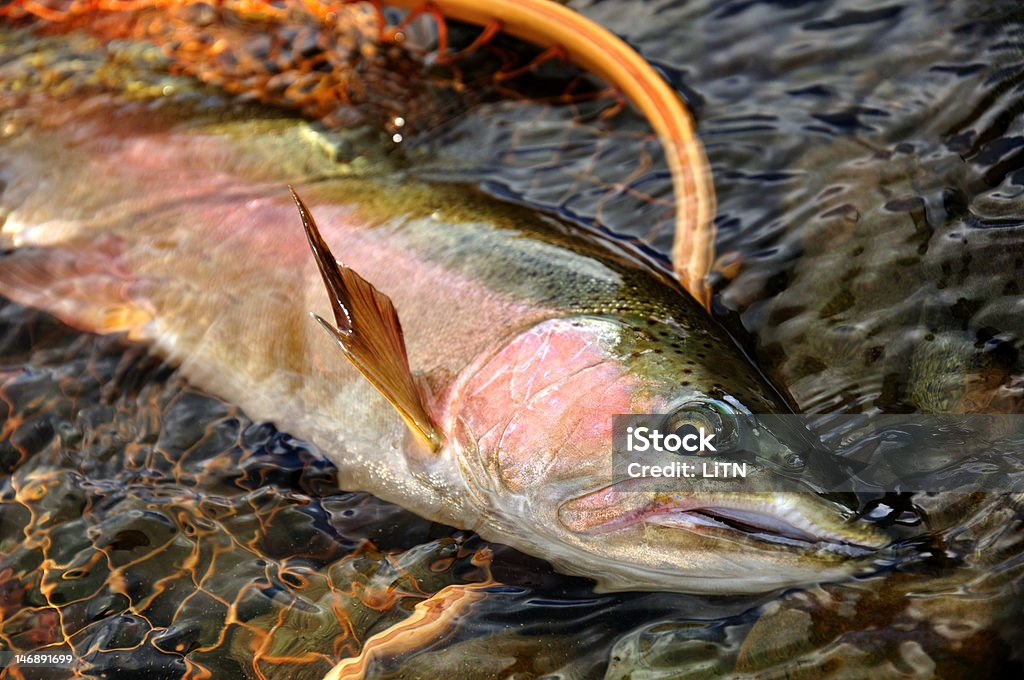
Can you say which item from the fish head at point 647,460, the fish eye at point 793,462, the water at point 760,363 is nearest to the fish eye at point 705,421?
the fish head at point 647,460

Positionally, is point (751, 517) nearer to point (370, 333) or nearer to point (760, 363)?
point (760, 363)

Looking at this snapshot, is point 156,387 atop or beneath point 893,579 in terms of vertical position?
atop

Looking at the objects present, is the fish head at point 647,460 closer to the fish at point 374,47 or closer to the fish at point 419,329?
the fish at point 419,329

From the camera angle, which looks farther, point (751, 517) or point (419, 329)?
point (419, 329)

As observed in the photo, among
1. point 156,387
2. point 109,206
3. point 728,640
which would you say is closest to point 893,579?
point 728,640

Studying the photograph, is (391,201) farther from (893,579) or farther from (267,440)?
(893,579)

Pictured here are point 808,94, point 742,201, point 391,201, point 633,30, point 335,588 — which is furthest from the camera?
point 633,30

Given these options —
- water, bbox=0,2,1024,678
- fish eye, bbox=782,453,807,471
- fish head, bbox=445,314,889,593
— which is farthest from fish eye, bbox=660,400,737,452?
water, bbox=0,2,1024,678

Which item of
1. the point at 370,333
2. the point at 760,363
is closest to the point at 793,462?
the point at 760,363
